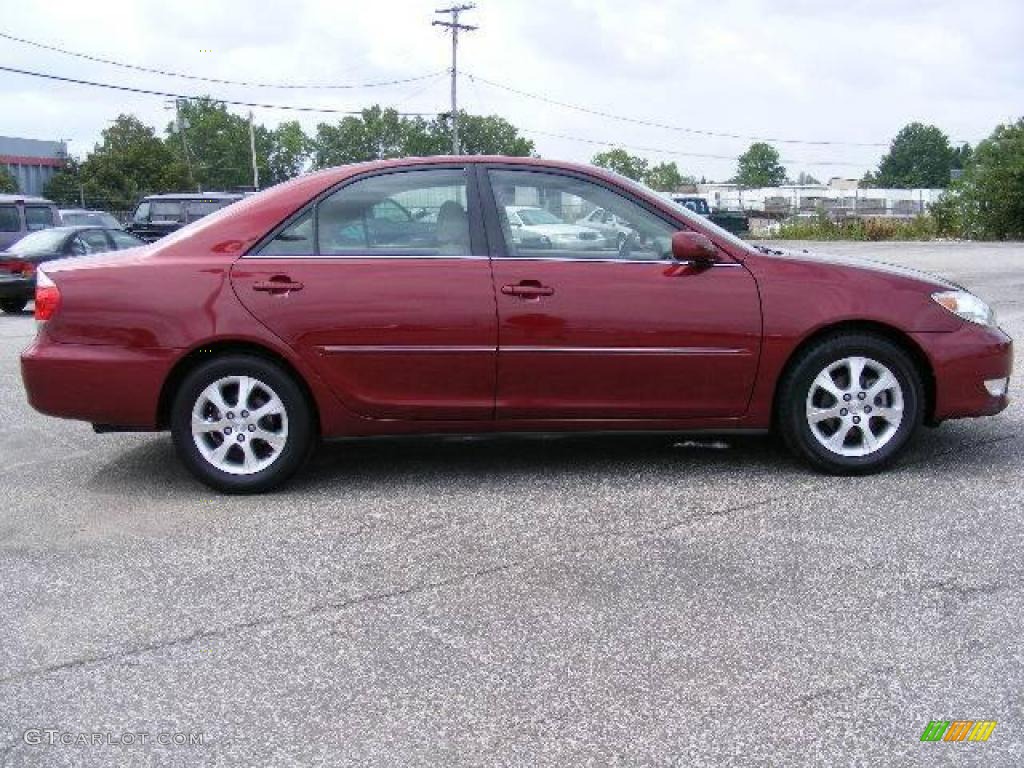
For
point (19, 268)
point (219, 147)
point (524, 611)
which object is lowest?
point (524, 611)

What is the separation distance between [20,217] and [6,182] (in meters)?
58.1

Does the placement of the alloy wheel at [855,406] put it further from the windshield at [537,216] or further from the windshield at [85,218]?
the windshield at [85,218]

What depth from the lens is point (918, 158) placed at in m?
145

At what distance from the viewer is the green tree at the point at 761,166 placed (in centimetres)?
15588

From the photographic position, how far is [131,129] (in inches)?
3457

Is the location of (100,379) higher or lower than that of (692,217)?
lower

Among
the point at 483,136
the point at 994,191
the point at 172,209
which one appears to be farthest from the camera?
the point at 483,136

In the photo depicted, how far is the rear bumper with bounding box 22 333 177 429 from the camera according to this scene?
5.07 metres

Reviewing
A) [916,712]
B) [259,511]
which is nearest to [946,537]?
[916,712]

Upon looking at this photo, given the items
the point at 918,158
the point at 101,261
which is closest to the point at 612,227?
the point at 101,261

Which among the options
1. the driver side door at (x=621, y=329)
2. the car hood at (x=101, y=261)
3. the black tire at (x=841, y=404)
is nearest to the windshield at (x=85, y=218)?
the car hood at (x=101, y=261)

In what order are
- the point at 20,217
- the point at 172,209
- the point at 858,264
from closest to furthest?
the point at 858,264
the point at 20,217
the point at 172,209

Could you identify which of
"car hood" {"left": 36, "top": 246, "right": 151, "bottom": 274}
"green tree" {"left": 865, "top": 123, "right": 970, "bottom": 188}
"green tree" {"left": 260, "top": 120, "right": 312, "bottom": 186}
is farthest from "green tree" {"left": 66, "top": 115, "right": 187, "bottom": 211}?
"green tree" {"left": 865, "top": 123, "right": 970, "bottom": 188}

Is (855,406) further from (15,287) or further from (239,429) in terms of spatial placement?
(15,287)
